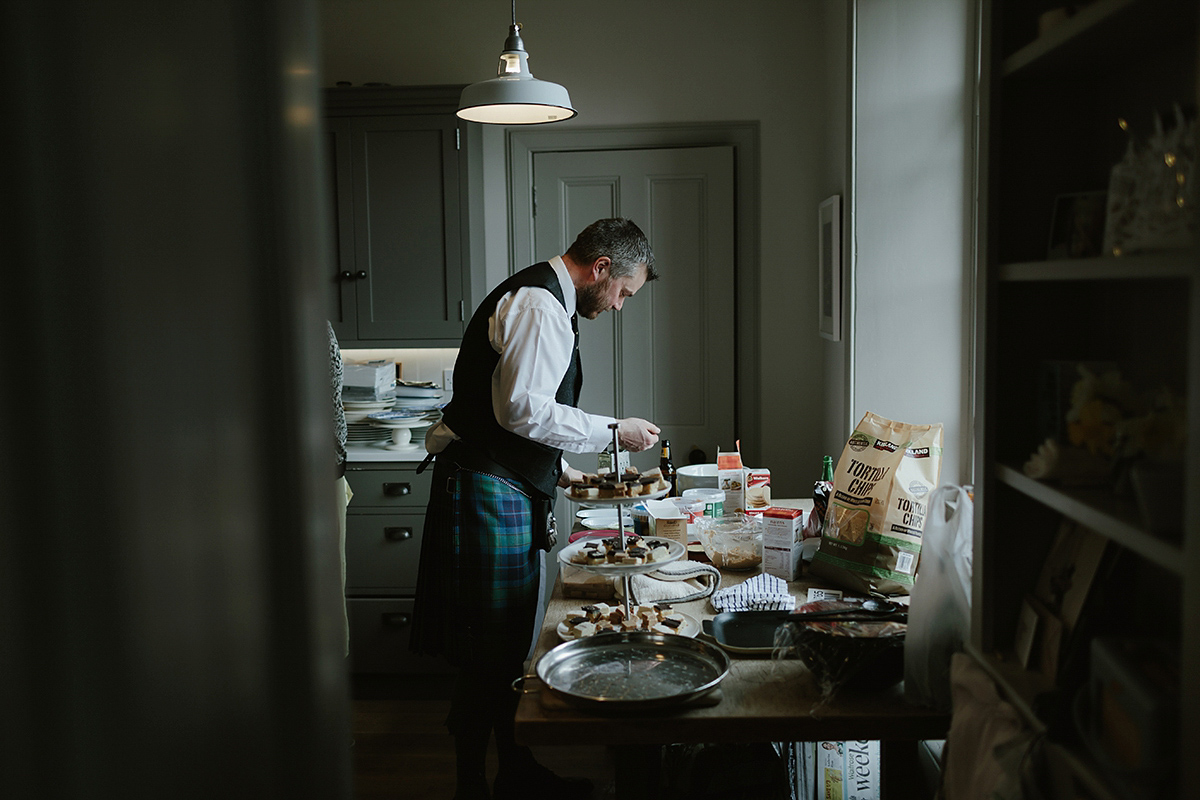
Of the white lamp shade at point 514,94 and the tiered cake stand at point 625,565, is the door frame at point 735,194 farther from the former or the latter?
the tiered cake stand at point 625,565

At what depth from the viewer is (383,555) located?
3.37 metres

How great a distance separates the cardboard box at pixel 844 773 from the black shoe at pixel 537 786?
774 mm

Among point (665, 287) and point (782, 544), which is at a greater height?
point (665, 287)

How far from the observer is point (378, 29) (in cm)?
373

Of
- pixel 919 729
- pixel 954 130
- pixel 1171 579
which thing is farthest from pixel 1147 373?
pixel 954 130

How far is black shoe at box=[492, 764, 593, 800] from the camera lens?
2.46m

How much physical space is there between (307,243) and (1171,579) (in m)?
1.10

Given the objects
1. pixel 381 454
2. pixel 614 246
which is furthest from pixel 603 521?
pixel 381 454

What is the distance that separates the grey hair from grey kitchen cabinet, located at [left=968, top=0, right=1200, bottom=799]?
A: 4.19 feet

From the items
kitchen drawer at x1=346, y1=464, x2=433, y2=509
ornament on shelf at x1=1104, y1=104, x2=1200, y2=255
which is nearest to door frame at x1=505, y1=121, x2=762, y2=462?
kitchen drawer at x1=346, y1=464, x2=433, y2=509

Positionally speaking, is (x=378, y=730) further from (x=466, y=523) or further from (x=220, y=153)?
(x=220, y=153)

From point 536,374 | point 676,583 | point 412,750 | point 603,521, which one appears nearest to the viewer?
point 676,583

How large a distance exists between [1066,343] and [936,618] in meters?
0.45

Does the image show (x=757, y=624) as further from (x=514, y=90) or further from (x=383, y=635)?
(x=383, y=635)
